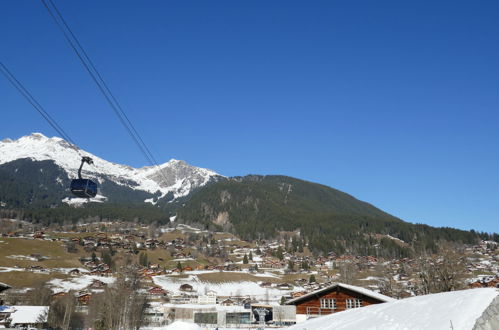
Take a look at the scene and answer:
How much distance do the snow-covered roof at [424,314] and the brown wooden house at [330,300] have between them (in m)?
31.3

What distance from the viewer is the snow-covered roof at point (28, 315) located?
7069cm

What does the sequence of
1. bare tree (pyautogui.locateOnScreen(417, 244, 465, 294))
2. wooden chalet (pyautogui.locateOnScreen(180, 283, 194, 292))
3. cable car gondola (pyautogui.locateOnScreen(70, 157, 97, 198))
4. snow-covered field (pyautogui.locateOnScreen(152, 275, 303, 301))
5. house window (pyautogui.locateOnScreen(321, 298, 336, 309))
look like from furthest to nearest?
snow-covered field (pyautogui.locateOnScreen(152, 275, 303, 301)), wooden chalet (pyautogui.locateOnScreen(180, 283, 194, 292)), bare tree (pyautogui.locateOnScreen(417, 244, 465, 294)), house window (pyautogui.locateOnScreen(321, 298, 336, 309)), cable car gondola (pyautogui.locateOnScreen(70, 157, 97, 198))

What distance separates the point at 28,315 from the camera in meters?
72.8

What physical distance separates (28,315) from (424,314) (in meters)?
79.0

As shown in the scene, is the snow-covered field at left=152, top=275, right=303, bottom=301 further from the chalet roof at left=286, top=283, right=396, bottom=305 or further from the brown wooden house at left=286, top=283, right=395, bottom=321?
the chalet roof at left=286, top=283, right=396, bottom=305

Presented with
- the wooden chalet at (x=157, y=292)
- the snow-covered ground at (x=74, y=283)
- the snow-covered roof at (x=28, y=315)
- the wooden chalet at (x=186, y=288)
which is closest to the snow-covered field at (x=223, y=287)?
the wooden chalet at (x=186, y=288)

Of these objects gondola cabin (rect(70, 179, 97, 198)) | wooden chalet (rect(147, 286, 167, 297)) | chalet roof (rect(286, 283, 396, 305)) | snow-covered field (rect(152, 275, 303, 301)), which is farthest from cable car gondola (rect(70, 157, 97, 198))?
snow-covered field (rect(152, 275, 303, 301))

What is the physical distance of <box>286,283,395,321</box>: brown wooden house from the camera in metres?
46.0

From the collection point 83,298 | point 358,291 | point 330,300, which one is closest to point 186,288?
point 83,298

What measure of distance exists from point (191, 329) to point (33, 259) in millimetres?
180918

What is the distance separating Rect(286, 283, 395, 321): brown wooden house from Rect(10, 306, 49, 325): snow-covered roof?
50787mm

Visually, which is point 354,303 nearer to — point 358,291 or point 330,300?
point 358,291

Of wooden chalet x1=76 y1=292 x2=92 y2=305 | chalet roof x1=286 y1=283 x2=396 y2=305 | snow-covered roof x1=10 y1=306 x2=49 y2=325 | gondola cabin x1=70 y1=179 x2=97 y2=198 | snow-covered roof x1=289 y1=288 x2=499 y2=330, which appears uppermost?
gondola cabin x1=70 y1=179 x2=97 y2=198

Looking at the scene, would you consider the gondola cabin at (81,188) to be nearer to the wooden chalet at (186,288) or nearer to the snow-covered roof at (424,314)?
the snow-covered roof at (424,314)
